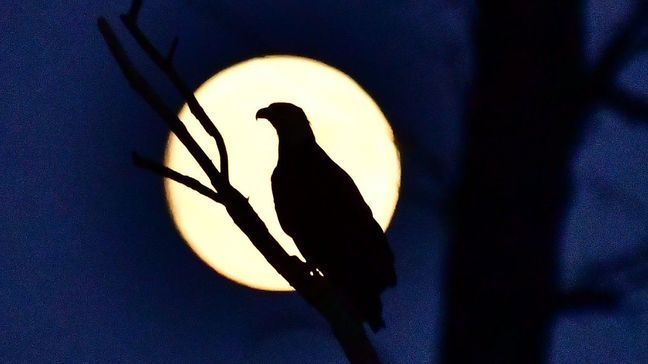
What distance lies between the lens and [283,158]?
3.15 m

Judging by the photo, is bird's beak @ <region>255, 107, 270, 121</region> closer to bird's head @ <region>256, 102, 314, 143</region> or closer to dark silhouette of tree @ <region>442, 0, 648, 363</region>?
bird's head @ <region>256, 102, 314, 143</region>

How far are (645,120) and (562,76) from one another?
0.18 metres

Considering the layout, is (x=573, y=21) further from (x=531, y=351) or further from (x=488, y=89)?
(x=531, y=351)

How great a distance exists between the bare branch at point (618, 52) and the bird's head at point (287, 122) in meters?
1.66

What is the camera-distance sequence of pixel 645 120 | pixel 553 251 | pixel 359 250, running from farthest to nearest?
pixel 359 250
pixel 645 120
pixel 553 251

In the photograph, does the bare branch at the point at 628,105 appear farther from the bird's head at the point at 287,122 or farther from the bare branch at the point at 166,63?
the bird's head at the point at 287,122

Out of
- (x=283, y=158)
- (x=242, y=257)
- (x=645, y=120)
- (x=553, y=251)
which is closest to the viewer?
(x=553, y=251)

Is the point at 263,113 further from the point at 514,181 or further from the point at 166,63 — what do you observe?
the point at 514,181

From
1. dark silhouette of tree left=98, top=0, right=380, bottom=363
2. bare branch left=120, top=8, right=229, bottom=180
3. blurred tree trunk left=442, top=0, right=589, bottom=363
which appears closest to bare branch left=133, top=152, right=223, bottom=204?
dark silhouette of tree left=98, top=0, right=380, bottom=363

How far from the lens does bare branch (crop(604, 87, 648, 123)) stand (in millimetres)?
1497

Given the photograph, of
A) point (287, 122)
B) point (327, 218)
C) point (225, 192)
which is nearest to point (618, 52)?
point (225, 192)

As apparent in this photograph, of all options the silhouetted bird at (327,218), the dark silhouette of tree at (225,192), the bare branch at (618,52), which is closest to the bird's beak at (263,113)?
the silhouetted bird at (327,218)

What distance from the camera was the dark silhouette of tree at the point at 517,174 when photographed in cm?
142

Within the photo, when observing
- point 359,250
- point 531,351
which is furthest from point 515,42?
point 359,250
